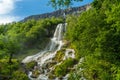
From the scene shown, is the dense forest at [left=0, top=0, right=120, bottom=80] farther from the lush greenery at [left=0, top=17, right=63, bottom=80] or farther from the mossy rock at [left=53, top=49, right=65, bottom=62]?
the lush greenery at [left=0, top=17, right=63, bottom=80]

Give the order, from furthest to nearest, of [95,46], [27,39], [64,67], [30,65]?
[27,39]
[30,65]
[64,67]
[95,46]

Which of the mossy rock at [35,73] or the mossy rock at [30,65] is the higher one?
the mossy rock at [30,65]

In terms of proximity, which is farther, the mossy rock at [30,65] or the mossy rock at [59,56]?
the mossy rock at [30,65]

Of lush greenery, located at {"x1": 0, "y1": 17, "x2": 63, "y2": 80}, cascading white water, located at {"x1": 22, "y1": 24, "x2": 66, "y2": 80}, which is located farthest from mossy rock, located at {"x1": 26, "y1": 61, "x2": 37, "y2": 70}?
cascading white water, located at {"x1": 22, "y1": 24, "x2": 66, "y2": 80}

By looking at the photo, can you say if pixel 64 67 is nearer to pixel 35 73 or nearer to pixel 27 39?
pixel 35 73

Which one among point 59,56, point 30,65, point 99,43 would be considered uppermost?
point 59,56

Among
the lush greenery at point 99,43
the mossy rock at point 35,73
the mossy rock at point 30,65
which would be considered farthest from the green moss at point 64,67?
the lush greenery at point 99,43

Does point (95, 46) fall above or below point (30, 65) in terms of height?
below

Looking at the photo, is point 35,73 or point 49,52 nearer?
point 35,73

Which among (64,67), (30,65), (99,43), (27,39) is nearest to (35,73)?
(30,65)

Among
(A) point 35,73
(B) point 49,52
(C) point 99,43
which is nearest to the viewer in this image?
(C) point 99,43

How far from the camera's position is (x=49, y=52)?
71.3 metres

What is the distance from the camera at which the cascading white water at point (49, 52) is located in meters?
61.0

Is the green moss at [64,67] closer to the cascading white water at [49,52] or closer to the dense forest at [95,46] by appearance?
the dense forest at [95,46]
